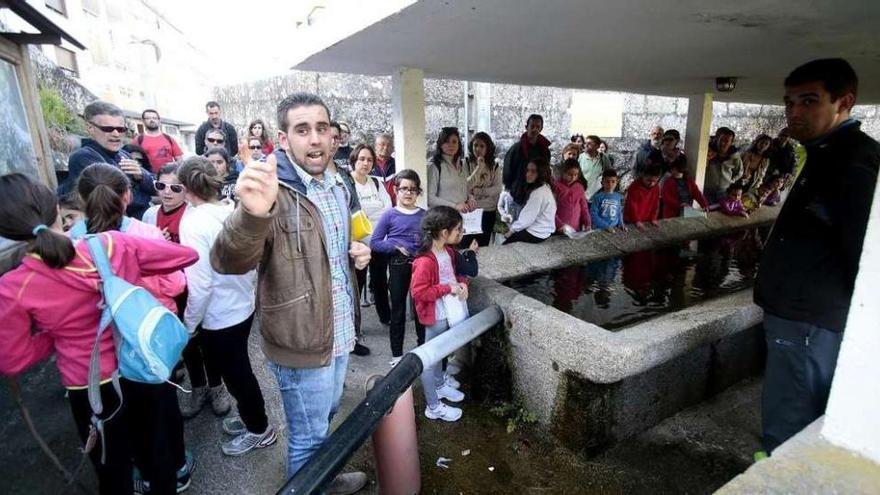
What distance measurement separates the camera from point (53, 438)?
8.68ft

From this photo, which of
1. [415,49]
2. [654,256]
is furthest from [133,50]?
[654,256]

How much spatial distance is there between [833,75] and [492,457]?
259cm

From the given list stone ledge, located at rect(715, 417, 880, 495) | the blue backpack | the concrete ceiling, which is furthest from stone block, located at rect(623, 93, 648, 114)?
the blue backpack

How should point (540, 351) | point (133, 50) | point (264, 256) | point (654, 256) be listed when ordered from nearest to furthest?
point (264, 256) < point (540, 351) < point (654, 256) < point (133, 50)

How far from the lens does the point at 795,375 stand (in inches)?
75.9

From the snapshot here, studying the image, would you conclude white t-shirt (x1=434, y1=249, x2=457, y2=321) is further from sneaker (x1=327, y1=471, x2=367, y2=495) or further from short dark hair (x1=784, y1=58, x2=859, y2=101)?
short dark hair (x1=784, y1=58, x2=859, y2=101)

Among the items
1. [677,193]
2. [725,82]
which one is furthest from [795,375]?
[677,193]

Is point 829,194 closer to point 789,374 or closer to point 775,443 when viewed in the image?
point 789,374

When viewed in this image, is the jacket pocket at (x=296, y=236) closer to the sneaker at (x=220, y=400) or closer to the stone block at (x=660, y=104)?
the sneaker at (x=220, y=400)

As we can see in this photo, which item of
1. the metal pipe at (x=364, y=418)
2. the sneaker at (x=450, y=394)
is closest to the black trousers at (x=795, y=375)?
the metal pipe at (x=364, y=418)

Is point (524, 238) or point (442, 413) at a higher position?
point (524, 238)

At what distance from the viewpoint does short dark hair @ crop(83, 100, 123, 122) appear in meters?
3.43

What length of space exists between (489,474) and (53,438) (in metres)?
2.78

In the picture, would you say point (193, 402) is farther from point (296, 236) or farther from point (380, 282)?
point (296, 236)
